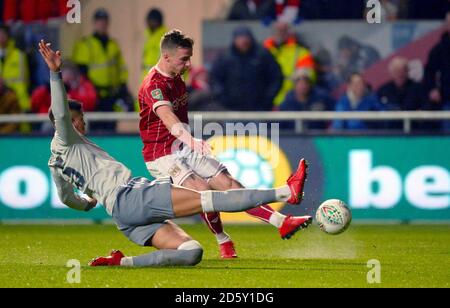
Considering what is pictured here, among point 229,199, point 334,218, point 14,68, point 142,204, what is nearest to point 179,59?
point 142,204

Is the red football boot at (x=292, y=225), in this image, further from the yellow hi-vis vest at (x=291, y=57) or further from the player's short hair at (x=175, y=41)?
the yellow hi-vis vest at (x=291, y=57)

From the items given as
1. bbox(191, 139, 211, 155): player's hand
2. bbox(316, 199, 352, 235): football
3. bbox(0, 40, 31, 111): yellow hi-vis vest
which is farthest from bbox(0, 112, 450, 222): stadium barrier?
bbox(316, 199, 352, 235): football

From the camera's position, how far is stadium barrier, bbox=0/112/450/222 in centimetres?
1498

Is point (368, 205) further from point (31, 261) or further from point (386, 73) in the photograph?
point (31, 261)

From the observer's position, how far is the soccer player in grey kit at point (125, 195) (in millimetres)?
9383

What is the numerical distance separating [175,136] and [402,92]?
6839mm

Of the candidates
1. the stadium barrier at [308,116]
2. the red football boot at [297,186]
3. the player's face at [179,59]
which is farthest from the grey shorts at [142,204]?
the stadium barrier at [308,116]

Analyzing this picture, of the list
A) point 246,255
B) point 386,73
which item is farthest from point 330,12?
point 246,255

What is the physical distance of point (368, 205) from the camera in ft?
49.4

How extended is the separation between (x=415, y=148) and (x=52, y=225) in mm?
4357

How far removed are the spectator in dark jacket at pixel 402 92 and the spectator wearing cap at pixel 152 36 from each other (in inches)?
123

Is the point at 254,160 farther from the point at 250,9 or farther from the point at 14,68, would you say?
the point at 14,68

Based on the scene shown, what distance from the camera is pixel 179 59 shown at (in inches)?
429

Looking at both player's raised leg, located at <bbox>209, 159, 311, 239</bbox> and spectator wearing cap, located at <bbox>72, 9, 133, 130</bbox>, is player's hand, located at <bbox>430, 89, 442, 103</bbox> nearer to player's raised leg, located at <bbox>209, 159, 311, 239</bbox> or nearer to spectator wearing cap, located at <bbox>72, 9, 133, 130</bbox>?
spectator wearing cap, located at <bbox>72, 9, 133, 130</bbox>
